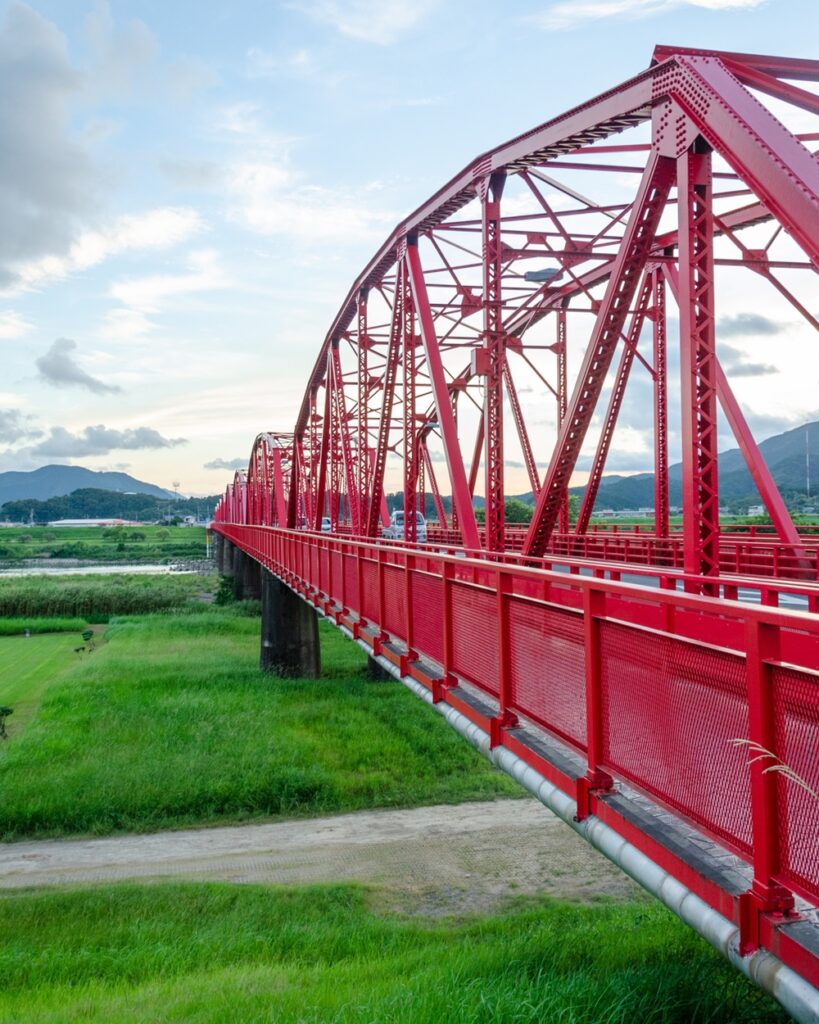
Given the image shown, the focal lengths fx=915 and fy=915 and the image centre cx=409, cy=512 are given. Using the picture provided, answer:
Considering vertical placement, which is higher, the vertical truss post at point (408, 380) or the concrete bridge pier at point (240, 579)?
the vertical truss post at point (408, 380)

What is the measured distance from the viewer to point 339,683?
25.7 meters

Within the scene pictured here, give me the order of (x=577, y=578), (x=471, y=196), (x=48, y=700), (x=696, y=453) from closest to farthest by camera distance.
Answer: (x=577, y=578), (x=696, y=453), (x=471, y=196), (x=48, y=700)

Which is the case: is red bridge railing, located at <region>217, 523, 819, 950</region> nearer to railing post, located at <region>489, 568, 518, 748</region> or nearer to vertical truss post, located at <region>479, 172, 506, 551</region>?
railing post, located at <region>489, 568, 518, 748</region>

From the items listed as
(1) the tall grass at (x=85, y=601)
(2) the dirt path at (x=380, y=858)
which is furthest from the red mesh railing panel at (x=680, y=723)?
(1) the tall grass at (x=85, y=601)

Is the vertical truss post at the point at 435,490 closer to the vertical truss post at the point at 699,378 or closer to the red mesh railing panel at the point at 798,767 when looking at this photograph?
→ the vertical truss post at the point at 699,378

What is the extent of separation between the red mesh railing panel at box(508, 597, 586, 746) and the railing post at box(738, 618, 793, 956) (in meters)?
1.73

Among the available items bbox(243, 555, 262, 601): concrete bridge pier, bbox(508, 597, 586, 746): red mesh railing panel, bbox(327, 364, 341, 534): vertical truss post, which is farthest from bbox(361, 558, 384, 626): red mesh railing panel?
bbox(243, 555, 262, 601): concrete bridge pier

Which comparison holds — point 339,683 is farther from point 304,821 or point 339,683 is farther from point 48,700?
point 304,821

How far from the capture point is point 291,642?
2719cm

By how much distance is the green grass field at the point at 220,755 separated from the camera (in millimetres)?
16234

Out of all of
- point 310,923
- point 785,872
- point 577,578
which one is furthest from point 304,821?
point 785,872

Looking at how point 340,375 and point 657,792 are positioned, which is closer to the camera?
point 657,792

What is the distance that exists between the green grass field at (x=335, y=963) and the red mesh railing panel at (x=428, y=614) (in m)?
2.73

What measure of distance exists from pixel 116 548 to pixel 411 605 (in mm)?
133430
